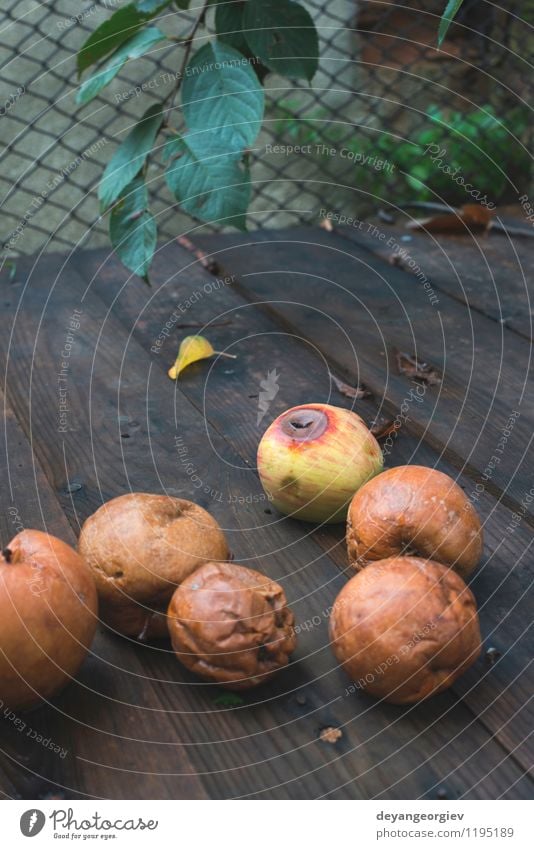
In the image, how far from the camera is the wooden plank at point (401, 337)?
4.21ft

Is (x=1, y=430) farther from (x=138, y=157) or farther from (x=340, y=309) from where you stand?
(x=340, y=309)

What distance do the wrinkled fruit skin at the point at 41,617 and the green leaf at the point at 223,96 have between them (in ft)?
2.52

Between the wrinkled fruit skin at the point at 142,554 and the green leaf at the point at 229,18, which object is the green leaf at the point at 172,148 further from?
the wrinkled fruit skin at the point at 142,554

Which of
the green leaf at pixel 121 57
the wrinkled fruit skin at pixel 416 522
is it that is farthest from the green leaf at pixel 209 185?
the wrinkled fruit skin at pixel 416 522

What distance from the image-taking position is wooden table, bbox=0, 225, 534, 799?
0.80m

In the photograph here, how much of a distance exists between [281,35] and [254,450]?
69 cm

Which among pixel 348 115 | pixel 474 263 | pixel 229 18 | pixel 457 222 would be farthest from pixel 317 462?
pixel 348 115

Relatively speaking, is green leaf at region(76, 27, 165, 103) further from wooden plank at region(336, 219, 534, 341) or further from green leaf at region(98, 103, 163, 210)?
wooden plank at region(336, 219, 534, 341)

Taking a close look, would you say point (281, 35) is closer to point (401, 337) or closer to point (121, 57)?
point (121, 57)

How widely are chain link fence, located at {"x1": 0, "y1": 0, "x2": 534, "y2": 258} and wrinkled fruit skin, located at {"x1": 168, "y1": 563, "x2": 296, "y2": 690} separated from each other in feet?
4.58

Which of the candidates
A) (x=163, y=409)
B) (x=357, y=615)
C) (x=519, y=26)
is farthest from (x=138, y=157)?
(x=519, y=26)

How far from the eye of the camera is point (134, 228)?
4.76 feet

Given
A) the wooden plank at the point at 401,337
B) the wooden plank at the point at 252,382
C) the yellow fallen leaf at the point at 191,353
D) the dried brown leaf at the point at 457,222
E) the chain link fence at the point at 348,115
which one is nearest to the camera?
the wooden plank at the point at 252,382

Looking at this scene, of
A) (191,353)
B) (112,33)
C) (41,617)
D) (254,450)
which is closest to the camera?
(41,617)
